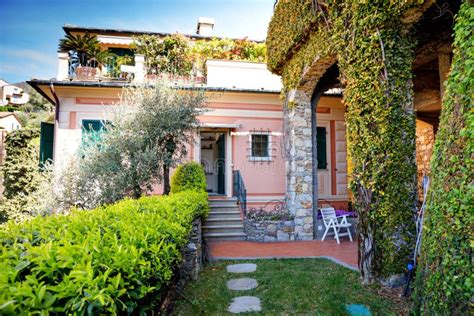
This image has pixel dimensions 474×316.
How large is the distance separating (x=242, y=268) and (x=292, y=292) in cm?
132

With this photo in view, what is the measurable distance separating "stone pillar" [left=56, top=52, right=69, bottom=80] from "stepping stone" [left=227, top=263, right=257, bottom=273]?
26.0ft

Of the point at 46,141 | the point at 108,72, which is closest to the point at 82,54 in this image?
the point at 108,72

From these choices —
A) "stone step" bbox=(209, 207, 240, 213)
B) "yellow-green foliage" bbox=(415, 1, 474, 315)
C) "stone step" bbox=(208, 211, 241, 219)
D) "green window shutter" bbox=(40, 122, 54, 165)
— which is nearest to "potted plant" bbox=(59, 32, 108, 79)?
"green window shutter" bbox=(40, 122, 54, 165)

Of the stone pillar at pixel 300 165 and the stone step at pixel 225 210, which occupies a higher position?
the stone pillar at pixel 300 165

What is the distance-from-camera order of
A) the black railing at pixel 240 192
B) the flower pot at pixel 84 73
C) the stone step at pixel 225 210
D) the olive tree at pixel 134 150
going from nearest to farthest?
the olive tree at pixel 134 150 < the black railing at pixel 240 192 < the stone step at pixel 225 210 < the flower pot at pixel 84 73

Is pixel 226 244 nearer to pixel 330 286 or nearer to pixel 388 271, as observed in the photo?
pixel 330 286

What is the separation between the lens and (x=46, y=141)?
358 inches

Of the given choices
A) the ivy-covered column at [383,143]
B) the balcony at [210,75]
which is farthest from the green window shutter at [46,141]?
the ivy-covered column at [383,143]

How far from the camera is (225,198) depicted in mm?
9109

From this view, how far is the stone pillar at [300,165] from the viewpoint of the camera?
731 cm

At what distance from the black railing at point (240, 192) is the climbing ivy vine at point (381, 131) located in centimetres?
403

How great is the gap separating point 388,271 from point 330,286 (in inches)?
30.7

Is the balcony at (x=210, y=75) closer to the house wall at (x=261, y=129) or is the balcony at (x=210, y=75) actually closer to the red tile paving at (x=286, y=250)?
the house wall at (x=261, y=129)

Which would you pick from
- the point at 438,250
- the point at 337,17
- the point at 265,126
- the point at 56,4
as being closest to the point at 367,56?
the point at 337,17
